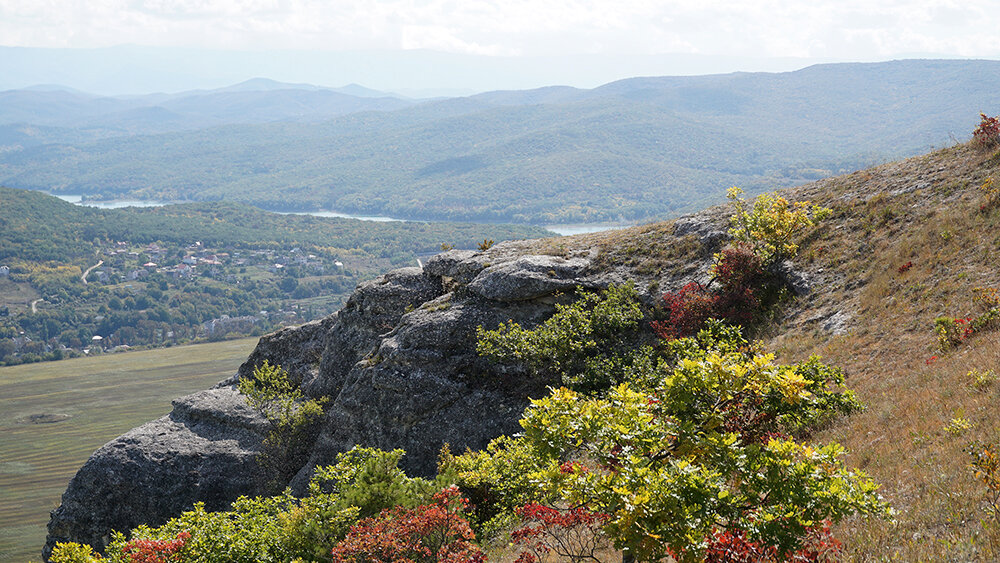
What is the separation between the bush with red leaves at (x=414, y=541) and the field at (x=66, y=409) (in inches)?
2548

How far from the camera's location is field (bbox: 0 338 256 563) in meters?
72.2

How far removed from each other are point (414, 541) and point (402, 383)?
1115 cm

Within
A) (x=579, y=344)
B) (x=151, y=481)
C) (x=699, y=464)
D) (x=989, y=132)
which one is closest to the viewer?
(x=699, y=464)

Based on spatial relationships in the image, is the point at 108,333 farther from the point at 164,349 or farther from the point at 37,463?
the point at 37,463

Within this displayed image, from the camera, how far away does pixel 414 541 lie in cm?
987

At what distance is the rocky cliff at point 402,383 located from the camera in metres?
20.4

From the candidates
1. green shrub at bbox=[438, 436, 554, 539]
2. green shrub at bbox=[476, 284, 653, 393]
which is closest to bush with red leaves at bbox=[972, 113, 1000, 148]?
green shrub at bbox=[476, 284, 653, 393]

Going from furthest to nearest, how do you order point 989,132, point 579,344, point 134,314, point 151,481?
point 134,314 → point 151,481 → point 989,132 → point 579,344

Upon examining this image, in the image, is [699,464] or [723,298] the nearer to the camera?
[699,464]

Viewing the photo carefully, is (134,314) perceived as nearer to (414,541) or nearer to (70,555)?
(70,555)

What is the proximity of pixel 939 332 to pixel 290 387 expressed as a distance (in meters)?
22.1

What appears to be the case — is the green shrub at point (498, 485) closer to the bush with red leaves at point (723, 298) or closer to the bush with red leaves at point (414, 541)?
the bush with red leaves at point (414, 541)

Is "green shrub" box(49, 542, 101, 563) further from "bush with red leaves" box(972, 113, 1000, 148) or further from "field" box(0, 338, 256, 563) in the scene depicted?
"field" box(0, 338, 256, 563)

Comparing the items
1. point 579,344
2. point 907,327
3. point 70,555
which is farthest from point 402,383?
point 907,327
